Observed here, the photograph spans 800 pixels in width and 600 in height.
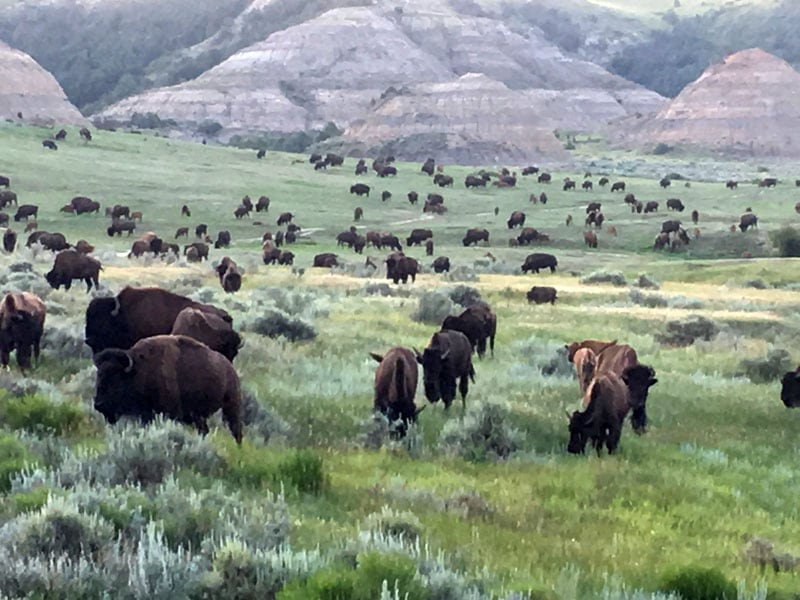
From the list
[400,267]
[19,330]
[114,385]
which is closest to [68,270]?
[400,267]

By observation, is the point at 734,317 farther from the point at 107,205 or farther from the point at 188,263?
the point at 107,205

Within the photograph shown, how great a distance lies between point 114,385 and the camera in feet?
30.2

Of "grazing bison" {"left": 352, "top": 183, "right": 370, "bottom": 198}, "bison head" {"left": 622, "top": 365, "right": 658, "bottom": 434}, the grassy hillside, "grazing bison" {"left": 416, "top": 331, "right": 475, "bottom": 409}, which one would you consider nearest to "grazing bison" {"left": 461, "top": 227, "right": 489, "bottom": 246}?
"grazing bison" {"left": 352, "top": 183, "right": 370, "bottom": 198}

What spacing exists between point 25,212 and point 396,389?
146 feet

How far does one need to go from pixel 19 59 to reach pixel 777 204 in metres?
82.2

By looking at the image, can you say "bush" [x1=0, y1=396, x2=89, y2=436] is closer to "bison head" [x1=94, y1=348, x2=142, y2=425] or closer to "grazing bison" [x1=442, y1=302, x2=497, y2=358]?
"bison head" [x1=94, y1=348, x2=142, y2=425]

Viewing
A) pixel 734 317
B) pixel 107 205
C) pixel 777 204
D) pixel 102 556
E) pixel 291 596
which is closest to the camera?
pixel 291 596

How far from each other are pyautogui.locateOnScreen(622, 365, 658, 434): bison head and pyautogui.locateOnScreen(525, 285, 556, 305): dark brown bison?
15465 millimetres

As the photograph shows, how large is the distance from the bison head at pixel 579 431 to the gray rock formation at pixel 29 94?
9919 centimetres

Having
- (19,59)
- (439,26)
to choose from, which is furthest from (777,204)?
(439,26)

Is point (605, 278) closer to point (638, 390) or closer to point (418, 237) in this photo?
point (418, 237)

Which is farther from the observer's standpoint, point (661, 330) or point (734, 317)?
point (734, 317)

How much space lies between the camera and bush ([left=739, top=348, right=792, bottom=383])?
18578 mm

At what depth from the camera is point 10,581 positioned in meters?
4.95
